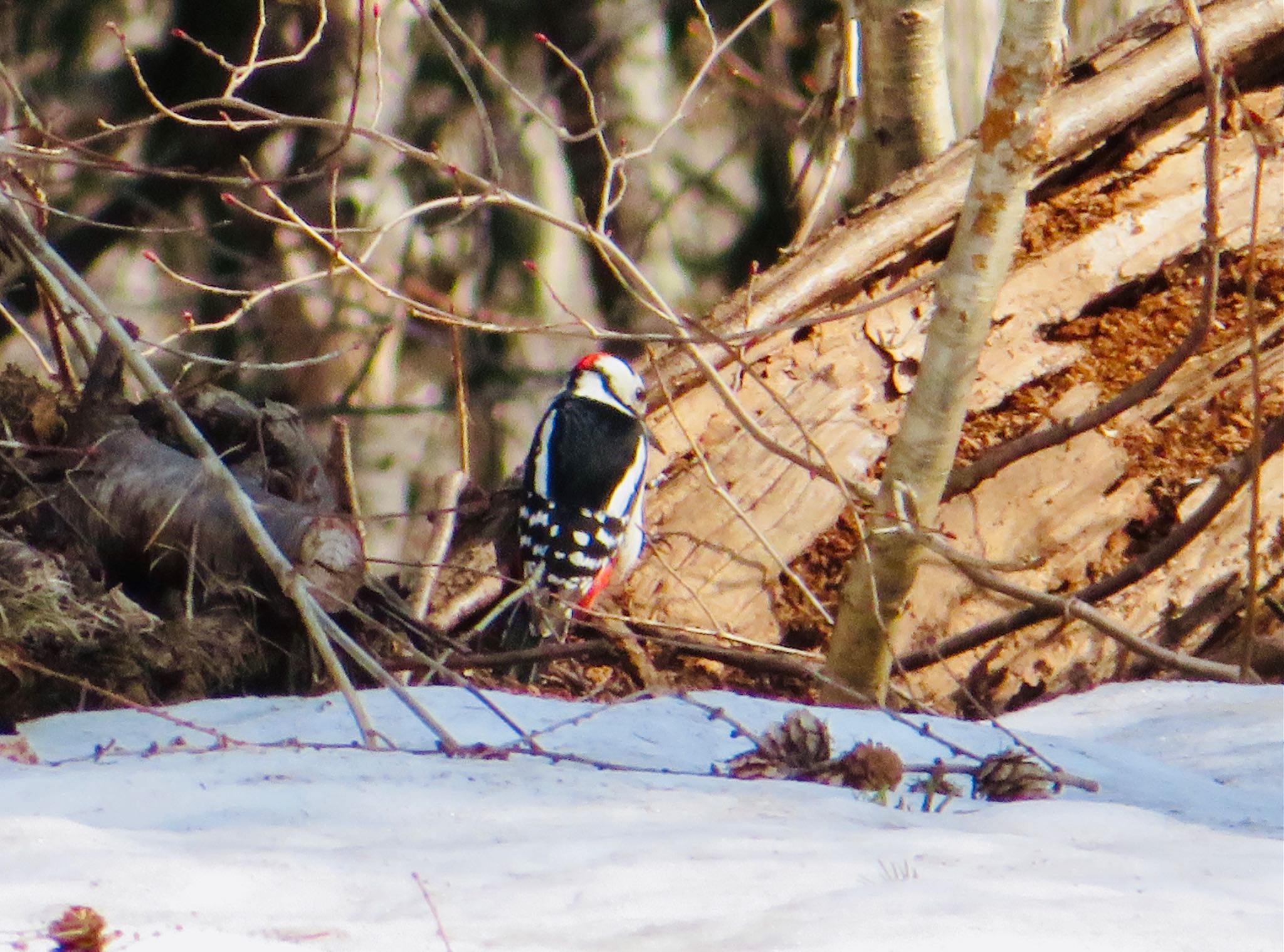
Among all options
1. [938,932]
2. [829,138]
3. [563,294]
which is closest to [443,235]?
[563,294]

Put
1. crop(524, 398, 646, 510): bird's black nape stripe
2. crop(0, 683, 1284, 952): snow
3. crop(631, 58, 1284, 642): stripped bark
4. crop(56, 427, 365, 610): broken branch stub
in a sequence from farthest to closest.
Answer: crop(524, 398, 646, 510): bird's black nape stripe → crop(631, 58, 1284, 642): stripped bark → crop(56, 427, 365, 610): broken branch stub → crop(0, 683, 1284, 952): snow

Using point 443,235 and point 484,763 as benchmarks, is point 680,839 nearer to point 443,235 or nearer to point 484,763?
point 484,763

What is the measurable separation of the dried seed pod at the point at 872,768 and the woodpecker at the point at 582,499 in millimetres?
2021

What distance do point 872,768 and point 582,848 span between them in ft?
2.70

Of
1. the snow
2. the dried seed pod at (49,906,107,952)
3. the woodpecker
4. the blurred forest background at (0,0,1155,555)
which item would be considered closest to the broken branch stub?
the snow

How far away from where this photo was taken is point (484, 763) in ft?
8.08

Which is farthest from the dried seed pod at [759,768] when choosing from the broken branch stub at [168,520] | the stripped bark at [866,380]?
the stripped bark at [866,380]

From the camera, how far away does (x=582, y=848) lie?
1.92 metres

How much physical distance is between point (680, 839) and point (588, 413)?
3556 mm

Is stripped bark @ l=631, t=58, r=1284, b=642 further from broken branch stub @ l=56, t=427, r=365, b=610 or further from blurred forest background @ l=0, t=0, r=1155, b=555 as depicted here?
broken branch stub @ l=56, t=427, r=365, b=610

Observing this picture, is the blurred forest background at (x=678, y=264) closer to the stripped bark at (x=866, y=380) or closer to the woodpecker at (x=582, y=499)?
the stripped bark at (x=866, y=380)

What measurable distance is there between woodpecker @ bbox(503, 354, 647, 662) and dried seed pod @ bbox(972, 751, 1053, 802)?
2.11m

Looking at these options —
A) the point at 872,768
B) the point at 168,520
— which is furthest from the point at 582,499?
the point at 872,768

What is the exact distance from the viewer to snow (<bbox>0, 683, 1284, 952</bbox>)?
5.28ft
